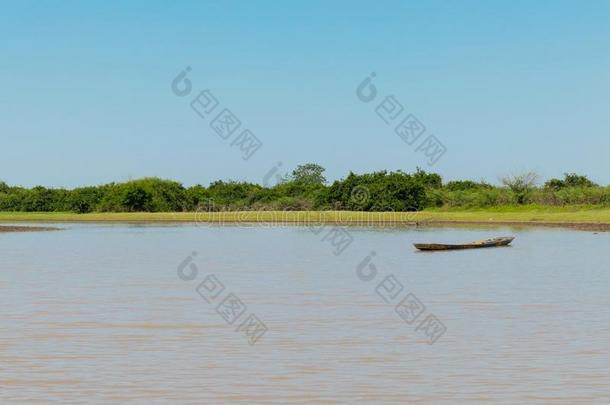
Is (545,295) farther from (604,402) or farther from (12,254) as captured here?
(12,254)

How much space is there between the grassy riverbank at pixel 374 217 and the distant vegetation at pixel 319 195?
197 cm

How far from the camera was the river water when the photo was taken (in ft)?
38.2

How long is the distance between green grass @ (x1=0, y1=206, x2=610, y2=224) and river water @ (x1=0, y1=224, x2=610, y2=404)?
41079 mm

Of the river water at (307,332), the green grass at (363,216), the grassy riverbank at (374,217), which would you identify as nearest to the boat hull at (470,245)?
the river water at (307,332)

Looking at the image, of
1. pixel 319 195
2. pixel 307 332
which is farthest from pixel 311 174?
pixel 307 332

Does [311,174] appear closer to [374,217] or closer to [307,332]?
[374,217]

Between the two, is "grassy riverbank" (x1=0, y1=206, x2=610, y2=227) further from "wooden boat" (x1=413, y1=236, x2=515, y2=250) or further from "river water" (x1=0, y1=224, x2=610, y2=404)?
"river water" (x1=0, y1=224, x2=610, y2=404)

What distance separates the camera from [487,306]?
65.8 ft

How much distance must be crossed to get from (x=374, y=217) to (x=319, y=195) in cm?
1036

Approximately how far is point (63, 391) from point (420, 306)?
34.0ft

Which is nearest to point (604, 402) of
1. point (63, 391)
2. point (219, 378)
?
point (219, 378)

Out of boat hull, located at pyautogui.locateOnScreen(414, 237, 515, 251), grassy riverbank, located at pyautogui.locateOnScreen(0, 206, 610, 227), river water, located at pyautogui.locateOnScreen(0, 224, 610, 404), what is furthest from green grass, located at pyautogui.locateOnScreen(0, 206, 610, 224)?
river water, located at pyautogui.locateOnScreen(0, 224, 610, 404)

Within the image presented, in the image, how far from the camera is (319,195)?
97125 mm

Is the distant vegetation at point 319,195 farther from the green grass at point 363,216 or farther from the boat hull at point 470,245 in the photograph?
the boat hull at point 470,245
